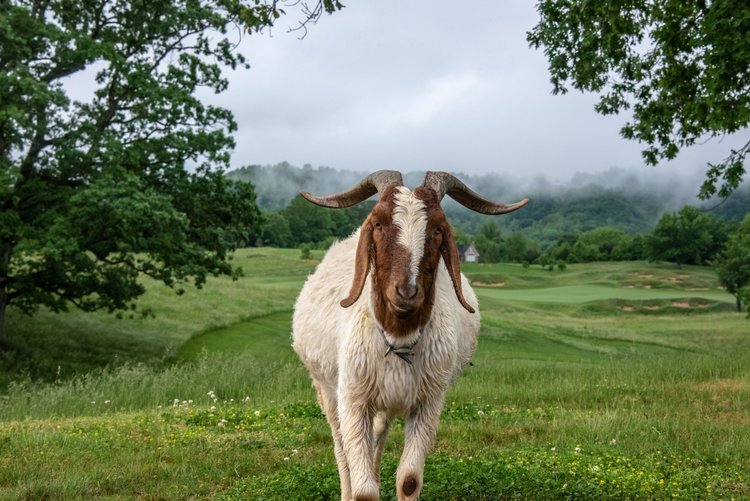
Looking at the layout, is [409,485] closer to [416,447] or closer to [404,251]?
[416,447]

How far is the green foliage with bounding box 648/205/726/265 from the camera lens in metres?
79.3

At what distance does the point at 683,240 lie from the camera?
8100 cm

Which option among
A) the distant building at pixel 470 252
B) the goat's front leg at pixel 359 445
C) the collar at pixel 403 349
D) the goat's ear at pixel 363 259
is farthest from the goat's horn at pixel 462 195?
the distant building at pixel 470 252

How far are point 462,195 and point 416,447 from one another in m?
2.15

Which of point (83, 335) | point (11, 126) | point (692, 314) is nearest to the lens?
point (11, 126)

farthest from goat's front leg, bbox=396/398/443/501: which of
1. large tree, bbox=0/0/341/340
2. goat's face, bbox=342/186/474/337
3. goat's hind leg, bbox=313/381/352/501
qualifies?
large tree, bbox=0/0/341/340

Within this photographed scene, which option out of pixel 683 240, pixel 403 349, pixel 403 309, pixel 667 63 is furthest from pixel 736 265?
pixel 403 309

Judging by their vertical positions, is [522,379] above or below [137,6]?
below

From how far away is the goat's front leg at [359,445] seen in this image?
212 inches

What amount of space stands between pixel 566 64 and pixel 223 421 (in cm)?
1092

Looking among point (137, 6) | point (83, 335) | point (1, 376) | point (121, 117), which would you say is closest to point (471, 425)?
point (1, 376)

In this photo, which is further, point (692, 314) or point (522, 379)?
point (692, 314)

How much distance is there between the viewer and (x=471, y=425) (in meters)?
9.94

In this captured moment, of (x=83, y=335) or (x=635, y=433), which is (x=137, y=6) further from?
(x=635, y=433)
